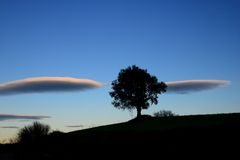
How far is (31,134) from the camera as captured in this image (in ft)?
126

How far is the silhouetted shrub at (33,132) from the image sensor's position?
123 feet

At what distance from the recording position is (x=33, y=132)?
38.8 m

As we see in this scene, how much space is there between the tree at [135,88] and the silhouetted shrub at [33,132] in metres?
39.8

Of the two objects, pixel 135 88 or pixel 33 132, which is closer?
pixel 33 132

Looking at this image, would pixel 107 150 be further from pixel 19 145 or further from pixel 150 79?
pixel 150 79

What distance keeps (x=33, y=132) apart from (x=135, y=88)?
4163 centimetres

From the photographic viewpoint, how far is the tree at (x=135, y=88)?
77.9 meters

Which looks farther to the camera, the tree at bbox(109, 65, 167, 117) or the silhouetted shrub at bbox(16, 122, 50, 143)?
the tree at bbox(109, 65, 167, 117)

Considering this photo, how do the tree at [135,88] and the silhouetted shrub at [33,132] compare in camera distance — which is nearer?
the silhouetted shrub at [33,132]

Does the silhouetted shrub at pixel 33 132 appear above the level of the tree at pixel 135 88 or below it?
below

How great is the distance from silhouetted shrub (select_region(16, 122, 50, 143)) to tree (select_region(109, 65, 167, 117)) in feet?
131

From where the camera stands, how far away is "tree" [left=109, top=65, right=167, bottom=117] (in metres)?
77.9

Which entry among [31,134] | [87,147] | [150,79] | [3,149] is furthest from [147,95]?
[87,147]

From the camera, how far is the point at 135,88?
77.8 meters
